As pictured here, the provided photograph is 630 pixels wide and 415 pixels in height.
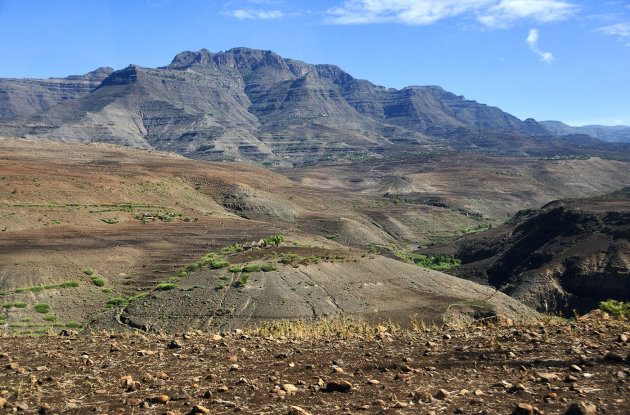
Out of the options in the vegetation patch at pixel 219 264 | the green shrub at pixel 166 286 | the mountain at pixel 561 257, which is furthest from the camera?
the mountain at pixel 561 257

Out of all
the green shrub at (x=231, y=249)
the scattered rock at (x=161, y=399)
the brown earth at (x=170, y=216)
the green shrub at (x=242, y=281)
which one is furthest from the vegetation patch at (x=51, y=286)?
the scattered rock at (x=161, y=399)

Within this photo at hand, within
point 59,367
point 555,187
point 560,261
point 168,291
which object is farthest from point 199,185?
point 555,187

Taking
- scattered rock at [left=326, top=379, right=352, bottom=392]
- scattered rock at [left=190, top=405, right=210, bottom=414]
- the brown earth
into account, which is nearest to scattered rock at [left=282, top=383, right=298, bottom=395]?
scattered rock at [left=326, top=379, right=352, bottom=392]

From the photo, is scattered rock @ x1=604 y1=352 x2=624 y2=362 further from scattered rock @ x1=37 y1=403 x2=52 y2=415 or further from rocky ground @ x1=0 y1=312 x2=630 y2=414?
scattered rock @ x1=37 y1=403 x2=52 y2=415

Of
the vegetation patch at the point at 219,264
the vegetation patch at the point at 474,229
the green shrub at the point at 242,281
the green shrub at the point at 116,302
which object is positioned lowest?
the vegetation patch at the point at 474,229

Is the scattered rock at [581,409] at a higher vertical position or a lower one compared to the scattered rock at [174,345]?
higher

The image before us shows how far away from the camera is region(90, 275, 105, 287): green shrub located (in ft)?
103

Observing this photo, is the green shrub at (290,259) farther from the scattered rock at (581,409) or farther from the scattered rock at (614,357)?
the scattered rock at (581,409)

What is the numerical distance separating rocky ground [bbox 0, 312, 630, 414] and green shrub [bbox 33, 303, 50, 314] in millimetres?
16925

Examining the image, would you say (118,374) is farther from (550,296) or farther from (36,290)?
(550,296)

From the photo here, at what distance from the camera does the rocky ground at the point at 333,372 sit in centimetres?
664

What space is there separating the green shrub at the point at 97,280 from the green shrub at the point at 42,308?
4763 millimetres

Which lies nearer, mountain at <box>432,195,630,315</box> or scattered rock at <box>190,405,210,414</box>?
scattered rock at <box>190,405,210,414</box>

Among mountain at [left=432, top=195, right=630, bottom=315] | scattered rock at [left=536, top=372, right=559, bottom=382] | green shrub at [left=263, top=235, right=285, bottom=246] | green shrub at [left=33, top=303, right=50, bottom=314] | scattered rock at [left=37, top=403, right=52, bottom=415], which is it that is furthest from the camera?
green shrub at [left=263, top=235, right=285, bottom=246]
